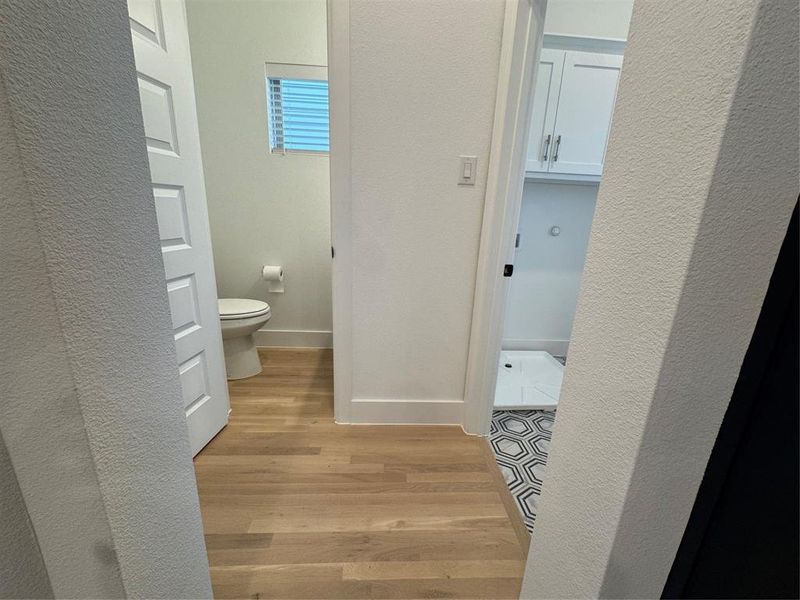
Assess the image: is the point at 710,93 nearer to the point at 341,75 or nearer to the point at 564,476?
the point at 564,476

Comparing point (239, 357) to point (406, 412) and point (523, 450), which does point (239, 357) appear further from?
point (523, 450)

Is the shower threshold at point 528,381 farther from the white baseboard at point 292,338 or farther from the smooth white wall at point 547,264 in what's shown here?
the white baseboard at point 292,338

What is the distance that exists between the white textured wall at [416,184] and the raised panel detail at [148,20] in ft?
2.14

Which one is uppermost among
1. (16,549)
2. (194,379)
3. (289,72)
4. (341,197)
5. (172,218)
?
(289,72)

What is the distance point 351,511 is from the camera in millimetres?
1221

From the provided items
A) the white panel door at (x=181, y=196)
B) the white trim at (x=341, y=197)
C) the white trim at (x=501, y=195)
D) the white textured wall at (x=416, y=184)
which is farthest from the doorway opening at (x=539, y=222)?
the white panel door at (x=181, y=196)

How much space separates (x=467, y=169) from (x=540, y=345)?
182 centimetres

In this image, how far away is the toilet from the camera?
1.88 meters

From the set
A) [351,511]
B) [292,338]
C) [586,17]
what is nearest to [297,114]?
[292,338]

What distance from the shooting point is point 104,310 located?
0.48 meters

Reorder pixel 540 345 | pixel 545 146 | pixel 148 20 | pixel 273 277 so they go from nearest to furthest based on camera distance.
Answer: pixel 148 20 → pixel 545 146 → pixel 273 277 → pixel 540 345

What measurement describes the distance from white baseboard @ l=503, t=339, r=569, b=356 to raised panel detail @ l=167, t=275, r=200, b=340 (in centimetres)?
217

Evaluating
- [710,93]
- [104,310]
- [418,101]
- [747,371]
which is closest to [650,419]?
[747,371]

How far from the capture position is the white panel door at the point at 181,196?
3.59 feet
